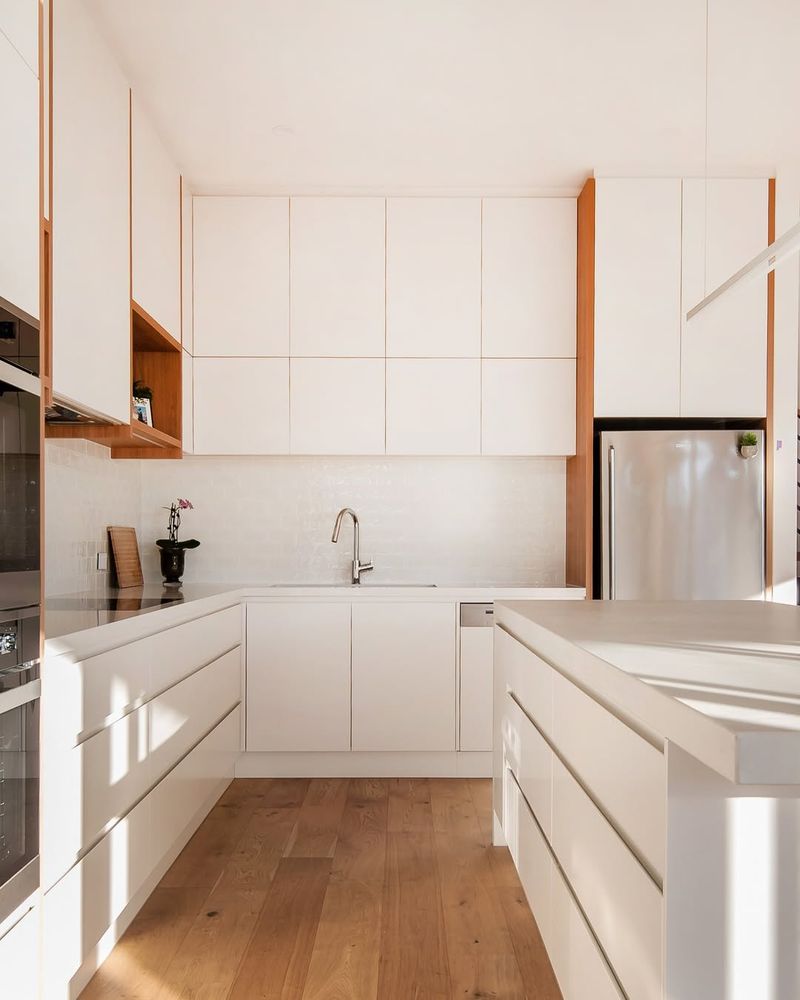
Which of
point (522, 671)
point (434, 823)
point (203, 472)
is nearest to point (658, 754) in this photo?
point (522, 671)

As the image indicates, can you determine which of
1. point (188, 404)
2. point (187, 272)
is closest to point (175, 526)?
point (188, 404)

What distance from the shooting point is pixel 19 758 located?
1594 millimetres

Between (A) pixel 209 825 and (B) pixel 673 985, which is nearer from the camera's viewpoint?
(B) pixel 673 985

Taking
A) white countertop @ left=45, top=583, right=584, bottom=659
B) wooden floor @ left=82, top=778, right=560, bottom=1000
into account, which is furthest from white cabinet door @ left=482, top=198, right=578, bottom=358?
wooden floor @ left=82, top=778, right=560, bottom=1000

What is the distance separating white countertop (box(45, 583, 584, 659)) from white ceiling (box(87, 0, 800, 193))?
195 cm

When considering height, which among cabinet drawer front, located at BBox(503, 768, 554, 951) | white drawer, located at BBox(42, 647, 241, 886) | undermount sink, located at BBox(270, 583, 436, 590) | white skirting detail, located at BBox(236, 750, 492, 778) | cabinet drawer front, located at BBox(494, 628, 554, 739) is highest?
undermount sink, located at BBox(270, 583, 436, 590)

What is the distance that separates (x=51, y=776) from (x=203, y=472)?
2737 millimetres

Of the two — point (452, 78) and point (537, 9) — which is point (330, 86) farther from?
point (537, 9)

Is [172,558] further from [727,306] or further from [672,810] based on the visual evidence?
[672,810]

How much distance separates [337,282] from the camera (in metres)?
4.05

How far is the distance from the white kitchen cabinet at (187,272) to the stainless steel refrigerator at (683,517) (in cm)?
209

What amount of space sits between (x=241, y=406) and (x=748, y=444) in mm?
2438

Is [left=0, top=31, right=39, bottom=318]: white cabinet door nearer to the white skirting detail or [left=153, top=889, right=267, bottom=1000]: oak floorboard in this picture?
[left=153, top=889, right=267, bottom=1000]: oak floorboard

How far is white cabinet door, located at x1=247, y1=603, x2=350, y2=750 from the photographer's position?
3764 mm
